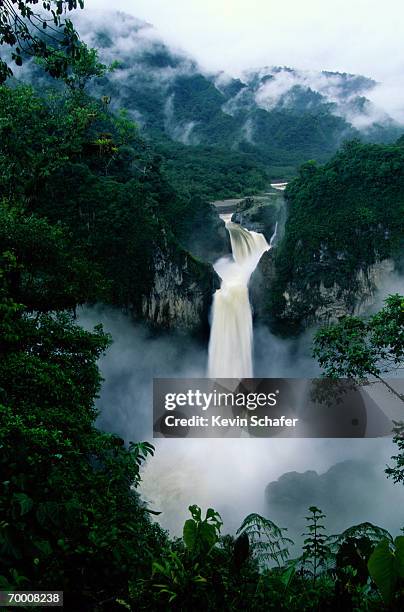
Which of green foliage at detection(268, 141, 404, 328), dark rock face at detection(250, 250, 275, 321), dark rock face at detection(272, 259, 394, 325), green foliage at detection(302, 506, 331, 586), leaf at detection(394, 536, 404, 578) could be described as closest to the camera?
leaf at detection(394, 536, 404, 578)

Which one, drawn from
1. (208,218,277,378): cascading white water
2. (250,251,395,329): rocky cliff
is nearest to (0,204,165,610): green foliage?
(208,218,277,378): cascading white water

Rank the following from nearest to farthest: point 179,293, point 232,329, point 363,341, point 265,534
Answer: point 265,534 → point 363,341 → point 179,293 → point 232,329

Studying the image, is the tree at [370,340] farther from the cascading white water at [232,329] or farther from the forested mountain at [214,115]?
the forested mountain at [214,115]

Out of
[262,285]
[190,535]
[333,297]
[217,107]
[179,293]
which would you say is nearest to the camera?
[190,535]

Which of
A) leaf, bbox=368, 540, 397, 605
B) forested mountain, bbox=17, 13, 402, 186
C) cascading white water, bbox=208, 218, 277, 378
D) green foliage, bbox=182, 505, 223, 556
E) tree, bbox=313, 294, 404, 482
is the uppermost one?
forested mountain, bbox=17, 13, 402, 186

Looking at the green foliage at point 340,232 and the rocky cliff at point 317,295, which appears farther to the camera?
the green foliage at point 340,232

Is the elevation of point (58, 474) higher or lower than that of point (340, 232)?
lower

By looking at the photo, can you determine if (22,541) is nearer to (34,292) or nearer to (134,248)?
(34,292)

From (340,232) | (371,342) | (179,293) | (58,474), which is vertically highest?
(340,232)

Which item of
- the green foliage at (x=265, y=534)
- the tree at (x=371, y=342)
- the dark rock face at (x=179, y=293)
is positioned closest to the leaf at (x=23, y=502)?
the green foliage at (x=265, y=534)

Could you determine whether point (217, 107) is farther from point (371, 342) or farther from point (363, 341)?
point (371, 342)

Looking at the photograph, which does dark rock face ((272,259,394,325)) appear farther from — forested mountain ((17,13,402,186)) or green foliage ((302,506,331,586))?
forested mountain ((17,13,402,186))

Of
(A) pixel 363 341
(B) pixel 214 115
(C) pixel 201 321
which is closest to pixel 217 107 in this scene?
(B) pixel 214 115
